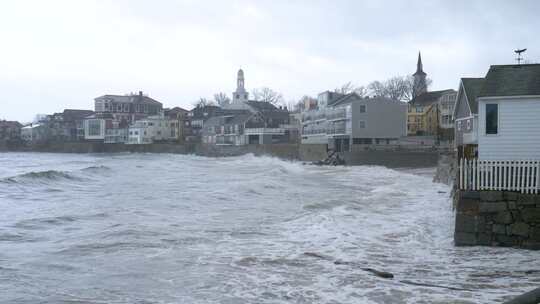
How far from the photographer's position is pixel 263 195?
2525cm

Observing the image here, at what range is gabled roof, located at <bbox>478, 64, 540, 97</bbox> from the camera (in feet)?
45.4

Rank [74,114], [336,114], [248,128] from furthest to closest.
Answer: [74,114] < [248,128] < [336,114]

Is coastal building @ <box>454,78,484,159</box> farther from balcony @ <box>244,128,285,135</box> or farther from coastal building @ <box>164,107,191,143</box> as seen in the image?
coastal building @ <box>164,107,191,143</box>

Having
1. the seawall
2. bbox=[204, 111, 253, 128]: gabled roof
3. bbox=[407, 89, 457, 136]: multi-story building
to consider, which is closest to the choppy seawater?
the seawall

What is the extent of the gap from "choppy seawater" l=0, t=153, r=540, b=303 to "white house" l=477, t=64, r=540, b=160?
8.68 feet

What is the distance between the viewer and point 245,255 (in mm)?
11391

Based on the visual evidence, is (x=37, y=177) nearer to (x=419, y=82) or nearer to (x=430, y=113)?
(x=430, y=113)

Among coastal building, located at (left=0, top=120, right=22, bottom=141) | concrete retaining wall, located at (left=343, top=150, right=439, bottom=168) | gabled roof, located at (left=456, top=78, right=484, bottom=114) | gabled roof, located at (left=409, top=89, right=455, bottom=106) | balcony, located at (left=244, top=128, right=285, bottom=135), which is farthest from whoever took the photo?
coastal building, located at (left=0, top=120, right=22, bottom=141)

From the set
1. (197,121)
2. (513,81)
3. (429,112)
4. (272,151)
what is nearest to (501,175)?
(513,81)

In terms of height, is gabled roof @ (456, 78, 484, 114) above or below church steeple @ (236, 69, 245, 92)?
below

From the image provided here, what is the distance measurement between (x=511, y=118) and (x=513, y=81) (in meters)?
1.07

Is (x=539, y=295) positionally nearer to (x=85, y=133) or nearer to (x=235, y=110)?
(x=235, y=110)

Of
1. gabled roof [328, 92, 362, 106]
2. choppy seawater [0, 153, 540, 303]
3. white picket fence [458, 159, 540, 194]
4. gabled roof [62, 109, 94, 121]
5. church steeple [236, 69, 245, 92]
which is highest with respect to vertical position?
church steeple [236, 69, 245, 92]

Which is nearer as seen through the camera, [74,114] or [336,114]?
[336,114]
